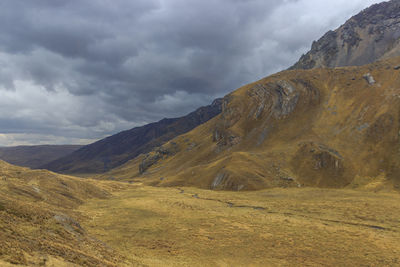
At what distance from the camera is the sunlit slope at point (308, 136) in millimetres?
68000

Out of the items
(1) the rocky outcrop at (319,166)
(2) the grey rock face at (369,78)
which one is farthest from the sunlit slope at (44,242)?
(2) the grey rock face at (369,78)

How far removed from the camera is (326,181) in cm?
6706

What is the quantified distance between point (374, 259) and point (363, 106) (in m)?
82.6

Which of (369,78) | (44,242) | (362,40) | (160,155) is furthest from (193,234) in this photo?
(362,40)

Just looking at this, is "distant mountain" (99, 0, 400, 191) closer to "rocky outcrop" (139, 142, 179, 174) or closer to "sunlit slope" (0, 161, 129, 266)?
"rocky outcrop" (139, 142, 179, 174)

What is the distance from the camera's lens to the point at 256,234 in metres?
27.0

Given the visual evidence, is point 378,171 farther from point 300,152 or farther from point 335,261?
point 335,261

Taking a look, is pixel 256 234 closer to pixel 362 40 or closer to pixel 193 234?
pixel 193 234

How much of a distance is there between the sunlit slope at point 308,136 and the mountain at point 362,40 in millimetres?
52555

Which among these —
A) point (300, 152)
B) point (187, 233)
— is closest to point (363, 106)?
point (300, 152)

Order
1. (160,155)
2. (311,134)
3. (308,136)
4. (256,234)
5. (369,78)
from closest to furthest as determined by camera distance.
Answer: (256,234) → (308,136) → (311,134) → (369,78) → (160,155)

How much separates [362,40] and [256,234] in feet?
589

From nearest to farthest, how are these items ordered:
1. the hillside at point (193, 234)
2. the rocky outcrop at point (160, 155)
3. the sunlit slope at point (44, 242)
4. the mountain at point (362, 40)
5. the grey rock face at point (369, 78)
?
the sunlit slope at point (44, 242) → the hillside at point (193, 234) → the grey rock face at point (369, 78) → the mountain at point (362, 40) → the rocky outcrop at point (160, 155)

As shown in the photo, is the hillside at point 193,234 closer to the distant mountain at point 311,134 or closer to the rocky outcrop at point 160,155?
the distant mountain at point 311,134
